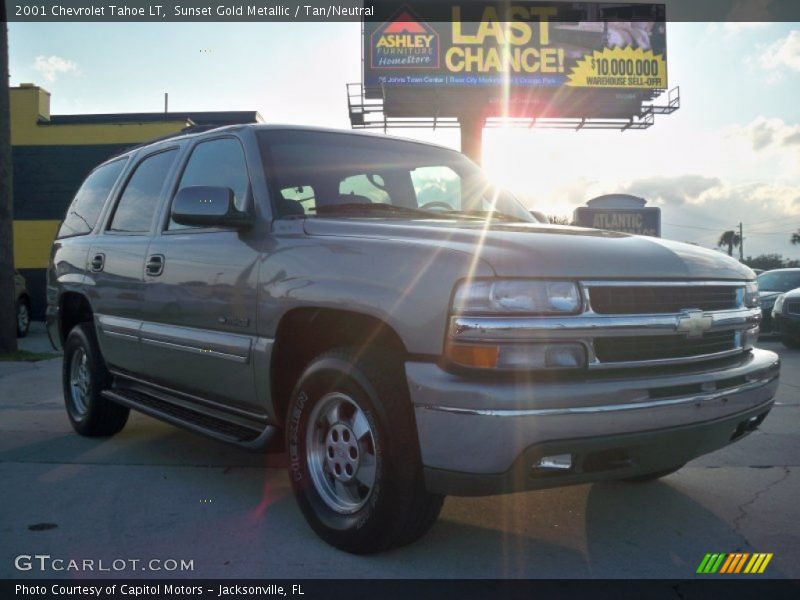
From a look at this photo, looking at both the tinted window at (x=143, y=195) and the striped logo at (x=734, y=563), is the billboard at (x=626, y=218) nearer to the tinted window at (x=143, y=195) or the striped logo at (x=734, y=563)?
the tinted window at (x=143, y=195)

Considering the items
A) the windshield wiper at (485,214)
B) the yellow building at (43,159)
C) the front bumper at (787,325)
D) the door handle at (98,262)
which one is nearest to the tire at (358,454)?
the windshield wiper at (485,214)

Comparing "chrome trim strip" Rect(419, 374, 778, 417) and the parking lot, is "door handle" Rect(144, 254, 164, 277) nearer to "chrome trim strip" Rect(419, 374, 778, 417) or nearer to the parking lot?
the parking lot

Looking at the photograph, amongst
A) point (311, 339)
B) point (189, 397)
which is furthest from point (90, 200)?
point (311, 339)

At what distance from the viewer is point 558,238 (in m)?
3.29

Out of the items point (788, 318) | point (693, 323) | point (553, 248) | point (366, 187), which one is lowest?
point (788, 318)

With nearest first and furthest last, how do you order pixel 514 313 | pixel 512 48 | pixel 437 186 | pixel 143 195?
pixel 514 313
pixel 437 186
pixel 143 195
pixel 512 48

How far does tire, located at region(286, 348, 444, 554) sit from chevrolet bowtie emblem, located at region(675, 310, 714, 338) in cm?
117

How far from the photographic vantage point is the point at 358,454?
128 inches

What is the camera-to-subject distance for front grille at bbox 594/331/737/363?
301cm

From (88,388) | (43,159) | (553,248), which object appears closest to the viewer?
(553,248)

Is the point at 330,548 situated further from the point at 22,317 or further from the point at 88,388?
the point at 22,317

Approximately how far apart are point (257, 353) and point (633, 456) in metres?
1.76

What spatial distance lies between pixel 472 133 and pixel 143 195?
80.7 feet

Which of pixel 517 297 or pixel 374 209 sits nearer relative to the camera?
pixel 517 297
